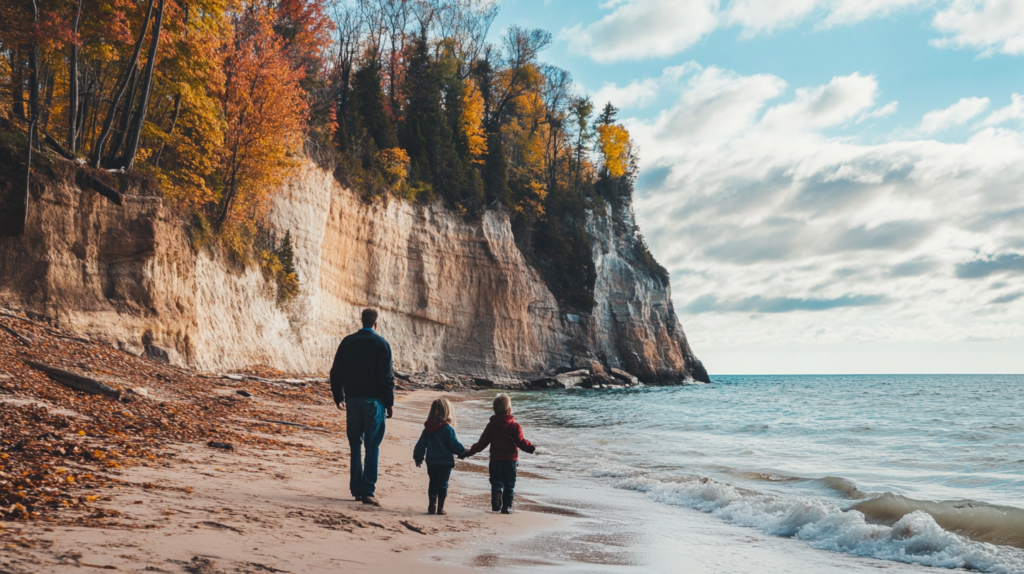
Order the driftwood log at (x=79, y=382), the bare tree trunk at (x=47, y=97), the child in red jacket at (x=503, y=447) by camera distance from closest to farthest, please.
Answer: the child in red jacket at (x=503, y=447) < the driftwood log at (x=79, y=382) < the bare tree trunk at (x=47, y=97)

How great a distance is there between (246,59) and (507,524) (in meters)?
21.3

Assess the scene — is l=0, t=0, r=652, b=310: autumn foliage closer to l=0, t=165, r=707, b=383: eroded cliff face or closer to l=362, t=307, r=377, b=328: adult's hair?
l=0, t=165, r=707, b=383: eroded cliff face

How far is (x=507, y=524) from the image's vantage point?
20.1 feet

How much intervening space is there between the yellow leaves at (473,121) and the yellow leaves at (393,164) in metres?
11.3

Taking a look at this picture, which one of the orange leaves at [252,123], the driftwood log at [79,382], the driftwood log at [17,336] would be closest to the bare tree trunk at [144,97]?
the orange leaves at [252,123]

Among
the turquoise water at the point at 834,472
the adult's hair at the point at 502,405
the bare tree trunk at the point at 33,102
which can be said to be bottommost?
the turquoise water at the point at 834,472

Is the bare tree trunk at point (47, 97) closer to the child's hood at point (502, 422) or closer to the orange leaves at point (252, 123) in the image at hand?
the orange leaves at point (252, 123)

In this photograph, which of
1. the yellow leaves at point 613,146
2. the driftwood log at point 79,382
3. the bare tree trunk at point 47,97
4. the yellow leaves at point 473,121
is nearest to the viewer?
the driftwood log at point 79,382

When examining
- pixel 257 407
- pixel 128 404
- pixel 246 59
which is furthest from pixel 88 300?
pixel 246 59

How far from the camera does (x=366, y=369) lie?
620 cm

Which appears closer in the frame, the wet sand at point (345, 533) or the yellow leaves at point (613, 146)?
the wet sand at point (345, 533)

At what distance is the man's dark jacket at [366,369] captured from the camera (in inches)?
244

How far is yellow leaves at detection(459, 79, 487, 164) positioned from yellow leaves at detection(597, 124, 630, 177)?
16.0 metres

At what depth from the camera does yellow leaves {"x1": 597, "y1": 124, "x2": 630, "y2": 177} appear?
61.2 m
